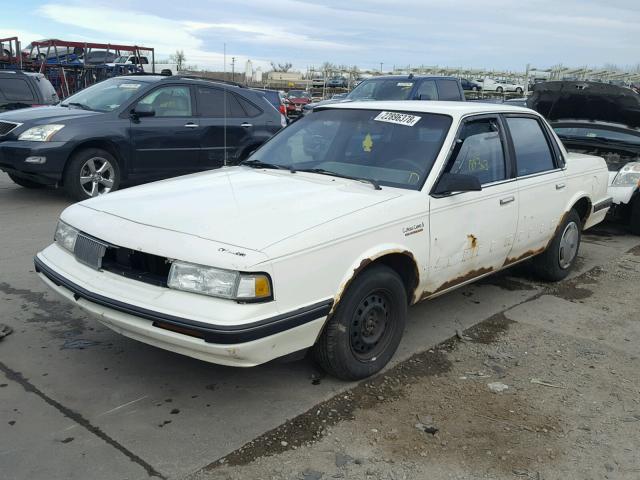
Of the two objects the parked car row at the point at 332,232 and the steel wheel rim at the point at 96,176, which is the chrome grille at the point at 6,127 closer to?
the steel wheel rim at the point at 96,176

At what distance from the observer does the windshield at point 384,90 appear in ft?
40.3

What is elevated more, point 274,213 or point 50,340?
point 274,213

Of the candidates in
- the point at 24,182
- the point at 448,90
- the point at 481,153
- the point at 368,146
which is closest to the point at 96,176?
the point at 24,182

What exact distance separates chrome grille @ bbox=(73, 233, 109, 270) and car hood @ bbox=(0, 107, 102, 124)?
5.08 metres

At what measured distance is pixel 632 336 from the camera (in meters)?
4.61

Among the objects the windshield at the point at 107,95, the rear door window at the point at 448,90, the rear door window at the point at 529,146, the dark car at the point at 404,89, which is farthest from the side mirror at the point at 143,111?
the rear door window at the point at 448,90

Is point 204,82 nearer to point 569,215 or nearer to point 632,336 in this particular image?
point 569,215

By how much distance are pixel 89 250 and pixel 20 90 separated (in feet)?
31.0

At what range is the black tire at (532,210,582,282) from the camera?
5.54 m

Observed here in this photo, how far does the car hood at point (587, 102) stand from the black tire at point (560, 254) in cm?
280

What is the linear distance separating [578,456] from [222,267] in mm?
1953

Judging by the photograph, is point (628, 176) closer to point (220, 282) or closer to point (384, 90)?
point (384, 90)

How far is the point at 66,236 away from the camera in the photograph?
367cm

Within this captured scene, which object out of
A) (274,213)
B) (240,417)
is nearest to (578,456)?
(240,417)
